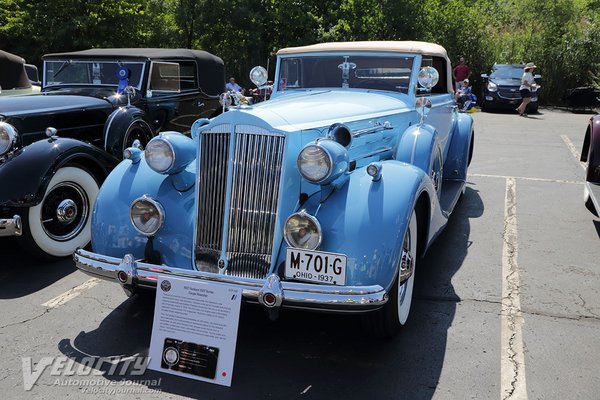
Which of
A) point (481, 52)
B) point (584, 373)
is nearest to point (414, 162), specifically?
point (584, 373)

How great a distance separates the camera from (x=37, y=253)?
4.29m

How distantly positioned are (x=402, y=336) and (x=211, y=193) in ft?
4.76

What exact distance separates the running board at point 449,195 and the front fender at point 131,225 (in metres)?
2.13

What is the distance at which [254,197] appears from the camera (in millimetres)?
2879

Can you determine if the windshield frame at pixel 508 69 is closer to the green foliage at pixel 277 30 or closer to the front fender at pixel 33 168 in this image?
the green foliage at pixel 277 30

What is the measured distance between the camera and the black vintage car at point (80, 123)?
4.16 meters

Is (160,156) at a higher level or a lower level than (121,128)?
higher

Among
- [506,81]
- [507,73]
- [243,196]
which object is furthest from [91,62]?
[507,73]

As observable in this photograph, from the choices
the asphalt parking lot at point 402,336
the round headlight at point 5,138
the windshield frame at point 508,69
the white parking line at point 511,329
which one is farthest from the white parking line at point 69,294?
the windshield frame at point 508,69

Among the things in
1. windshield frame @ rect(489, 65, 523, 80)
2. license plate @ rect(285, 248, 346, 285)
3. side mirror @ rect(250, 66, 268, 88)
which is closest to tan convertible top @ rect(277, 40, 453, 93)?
side mirror @ rect(250, 66, 268, 88)

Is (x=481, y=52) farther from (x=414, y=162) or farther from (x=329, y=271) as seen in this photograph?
(x=329, y=271)

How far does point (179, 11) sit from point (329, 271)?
1741 cm

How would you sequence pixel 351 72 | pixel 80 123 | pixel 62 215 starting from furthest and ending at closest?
pixel 80 123 → pixel 351 72 → pixel 62 215

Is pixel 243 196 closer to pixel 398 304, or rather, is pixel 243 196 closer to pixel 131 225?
pixel 131 225
